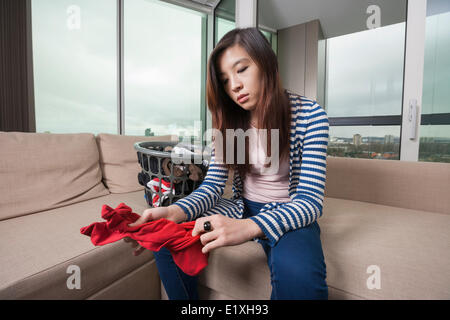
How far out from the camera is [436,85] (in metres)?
1.44

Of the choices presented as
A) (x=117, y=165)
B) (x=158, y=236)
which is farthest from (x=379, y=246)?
(x=117, y=165)

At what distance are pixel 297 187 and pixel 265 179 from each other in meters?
0.16

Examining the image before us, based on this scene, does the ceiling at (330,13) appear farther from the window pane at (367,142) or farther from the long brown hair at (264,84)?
the long brown hair at (264,84)

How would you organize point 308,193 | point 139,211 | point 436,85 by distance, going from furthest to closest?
point 436,85, point 139,211, point 308,193

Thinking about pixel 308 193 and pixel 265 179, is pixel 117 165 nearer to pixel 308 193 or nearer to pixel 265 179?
pixel 265 179

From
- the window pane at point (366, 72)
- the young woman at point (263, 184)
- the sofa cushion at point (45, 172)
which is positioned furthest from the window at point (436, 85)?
the sofa cushion at point (45, 172)

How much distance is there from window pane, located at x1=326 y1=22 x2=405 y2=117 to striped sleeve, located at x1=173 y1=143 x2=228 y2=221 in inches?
57.6

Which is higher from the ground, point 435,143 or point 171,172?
point 435,143

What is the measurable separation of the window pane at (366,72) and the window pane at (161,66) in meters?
1.53

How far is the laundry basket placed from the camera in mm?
961

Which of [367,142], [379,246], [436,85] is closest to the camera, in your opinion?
→ [379,246]

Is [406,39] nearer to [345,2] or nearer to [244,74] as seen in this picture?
[345,2]

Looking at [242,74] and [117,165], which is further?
[117,165]
